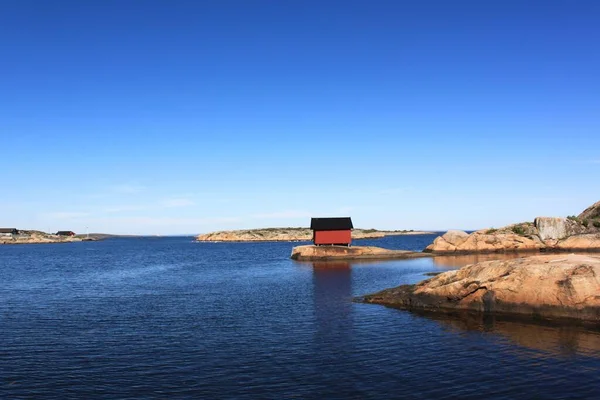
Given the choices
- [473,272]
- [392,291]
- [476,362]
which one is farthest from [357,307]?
[476,362]

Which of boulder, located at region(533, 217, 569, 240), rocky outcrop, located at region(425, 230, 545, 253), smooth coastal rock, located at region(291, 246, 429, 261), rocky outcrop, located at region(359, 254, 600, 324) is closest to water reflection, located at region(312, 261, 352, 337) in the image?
rocky outcrop, located at region(359, 254, 600, 324)

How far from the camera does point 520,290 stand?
3173 cm

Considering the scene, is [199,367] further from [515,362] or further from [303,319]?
[515,362]

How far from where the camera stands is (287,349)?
24.7 metres

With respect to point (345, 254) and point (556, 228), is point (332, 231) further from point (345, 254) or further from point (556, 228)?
point (556, 228)

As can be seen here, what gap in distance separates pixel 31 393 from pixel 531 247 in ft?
306

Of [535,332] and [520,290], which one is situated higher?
[520,290]

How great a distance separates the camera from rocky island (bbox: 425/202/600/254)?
90.5m

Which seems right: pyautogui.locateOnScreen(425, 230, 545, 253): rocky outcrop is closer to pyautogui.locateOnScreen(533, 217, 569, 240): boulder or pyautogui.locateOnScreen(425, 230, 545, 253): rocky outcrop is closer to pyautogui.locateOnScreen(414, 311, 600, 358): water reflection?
pyautogui.locateOnScreen(533, 217, 569, 240): boulder

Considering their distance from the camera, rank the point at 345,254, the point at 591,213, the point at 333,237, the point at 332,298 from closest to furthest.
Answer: the point at 332,298, the point at 345,254, the point at 333,237, the point at 591,213

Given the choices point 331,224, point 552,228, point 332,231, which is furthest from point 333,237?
point 552,228

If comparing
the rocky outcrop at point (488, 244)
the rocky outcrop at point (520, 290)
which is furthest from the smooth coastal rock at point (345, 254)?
the rocky outcrop at point (520, 290)

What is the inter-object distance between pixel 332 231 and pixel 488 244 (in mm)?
31972

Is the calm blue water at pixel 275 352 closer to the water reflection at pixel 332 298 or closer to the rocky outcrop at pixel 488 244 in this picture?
the water reflection at pixel 332 298
